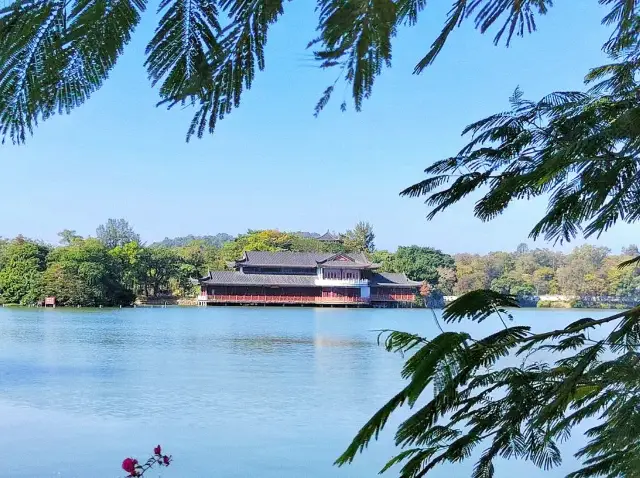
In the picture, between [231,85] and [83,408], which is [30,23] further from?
[83,408]

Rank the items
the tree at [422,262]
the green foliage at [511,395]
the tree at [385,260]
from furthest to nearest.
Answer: the tree at [385,260] → the tree at [422,262] → the green foliage at [511,395]

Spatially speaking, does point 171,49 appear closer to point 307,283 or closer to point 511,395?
point 511,395

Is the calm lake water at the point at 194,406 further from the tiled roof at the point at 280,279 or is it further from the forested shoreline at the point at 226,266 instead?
the tiled roof at the point at 280,279

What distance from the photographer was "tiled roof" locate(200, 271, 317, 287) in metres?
27.5

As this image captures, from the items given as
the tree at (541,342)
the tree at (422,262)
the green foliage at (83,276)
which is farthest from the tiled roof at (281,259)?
the tree at (541,342)

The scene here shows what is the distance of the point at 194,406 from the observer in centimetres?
594

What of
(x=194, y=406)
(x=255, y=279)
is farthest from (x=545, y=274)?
(x=194, y=406)

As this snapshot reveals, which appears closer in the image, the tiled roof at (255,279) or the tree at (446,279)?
the tiled roof at (255,279)

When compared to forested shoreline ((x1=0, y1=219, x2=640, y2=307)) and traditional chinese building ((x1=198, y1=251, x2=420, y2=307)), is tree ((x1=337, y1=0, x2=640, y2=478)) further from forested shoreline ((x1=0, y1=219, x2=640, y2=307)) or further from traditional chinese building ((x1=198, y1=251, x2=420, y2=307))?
→ traditional chinese building ((x1=198, y1=251, x2=420, y2=307))

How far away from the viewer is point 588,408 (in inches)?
50.3

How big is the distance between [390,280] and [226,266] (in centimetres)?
796

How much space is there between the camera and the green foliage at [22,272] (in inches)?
981

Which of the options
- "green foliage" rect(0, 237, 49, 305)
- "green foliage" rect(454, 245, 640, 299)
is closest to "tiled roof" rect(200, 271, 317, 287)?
"green foliage" rect(0, 237, 49, 305)

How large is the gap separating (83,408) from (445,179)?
205 inches
